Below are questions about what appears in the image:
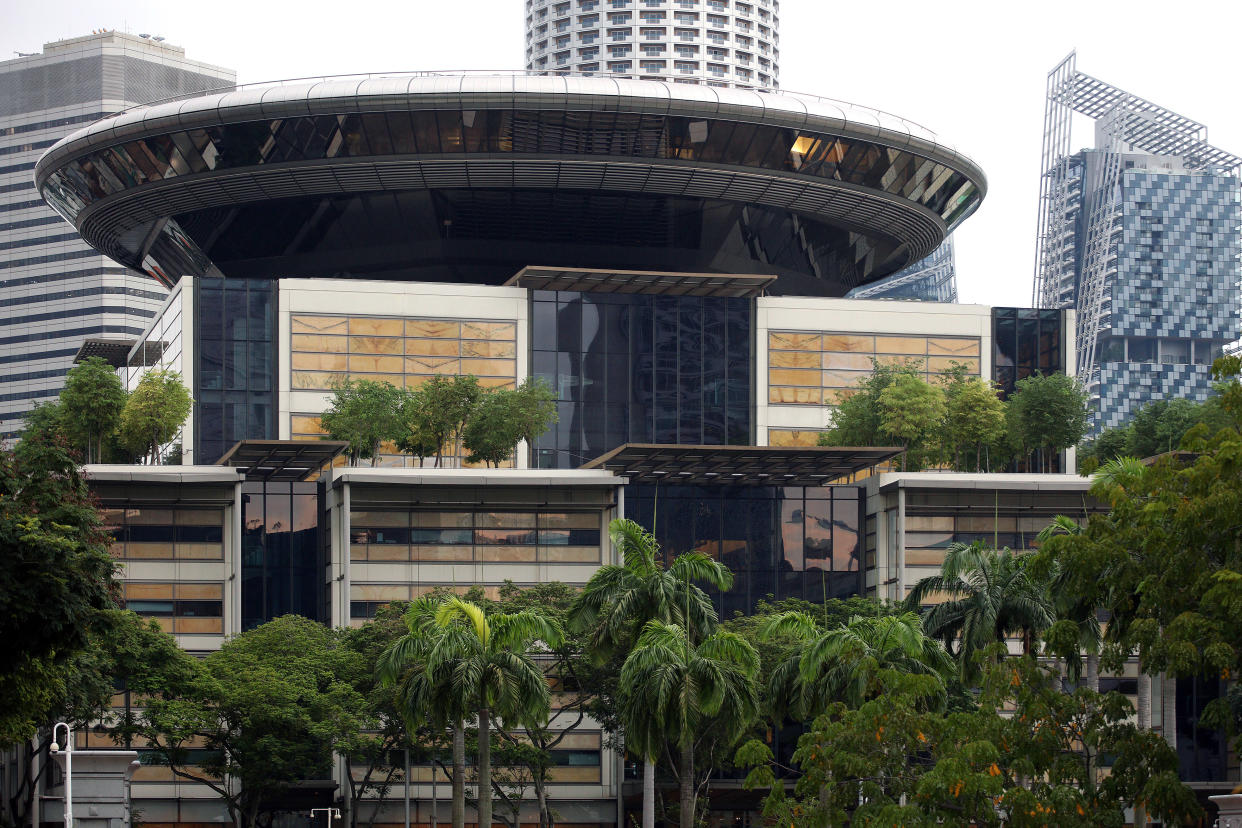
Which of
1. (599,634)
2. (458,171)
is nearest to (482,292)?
(458,171)

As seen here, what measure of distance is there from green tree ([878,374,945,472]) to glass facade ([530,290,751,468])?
933cm

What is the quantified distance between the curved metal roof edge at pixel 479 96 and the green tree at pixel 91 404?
13.5m

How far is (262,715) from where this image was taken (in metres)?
64.9

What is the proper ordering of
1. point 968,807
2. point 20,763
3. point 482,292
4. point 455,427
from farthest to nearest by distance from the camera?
point 482,292
point 455,427
point 20,763
point 968,807

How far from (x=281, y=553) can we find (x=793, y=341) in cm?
3131

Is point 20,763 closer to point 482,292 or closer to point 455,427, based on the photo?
point 455,427

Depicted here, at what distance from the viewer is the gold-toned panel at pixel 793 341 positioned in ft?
325

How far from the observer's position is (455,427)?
298ft

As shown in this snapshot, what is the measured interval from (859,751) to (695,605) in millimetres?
10113

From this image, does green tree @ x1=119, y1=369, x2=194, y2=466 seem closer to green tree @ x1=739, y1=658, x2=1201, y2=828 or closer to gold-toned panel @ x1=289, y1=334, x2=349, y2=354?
gold-toned panel @ x1=289, y1=334, x2=349, y2=354

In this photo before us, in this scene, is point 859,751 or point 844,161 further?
point 844,161

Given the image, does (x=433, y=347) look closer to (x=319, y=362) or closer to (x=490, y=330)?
(x=490, y=330)

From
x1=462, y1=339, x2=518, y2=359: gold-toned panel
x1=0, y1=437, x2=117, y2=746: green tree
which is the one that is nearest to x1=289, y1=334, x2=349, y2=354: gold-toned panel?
x1=462, y1=339, x2=518, y2=359: gold-toned panel

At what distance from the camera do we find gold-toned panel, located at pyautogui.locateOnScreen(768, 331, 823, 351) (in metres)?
99.1
